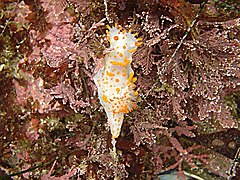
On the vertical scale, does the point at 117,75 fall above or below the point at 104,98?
above

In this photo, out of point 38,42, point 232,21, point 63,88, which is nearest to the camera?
point 232,21

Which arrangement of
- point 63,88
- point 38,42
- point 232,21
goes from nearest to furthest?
point 232,21
point 63,88
point 38,42

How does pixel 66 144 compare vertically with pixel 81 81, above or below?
below

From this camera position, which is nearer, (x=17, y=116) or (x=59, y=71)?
(x=59, y=71)

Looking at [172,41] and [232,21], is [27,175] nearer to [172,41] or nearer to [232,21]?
[172,41]

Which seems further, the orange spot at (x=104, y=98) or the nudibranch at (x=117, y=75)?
the orange spot at (x=104, y=98)

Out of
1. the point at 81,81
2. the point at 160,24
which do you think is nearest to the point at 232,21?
the point at 160,24

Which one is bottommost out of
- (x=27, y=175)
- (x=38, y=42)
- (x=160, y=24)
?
(x=27, y=175)

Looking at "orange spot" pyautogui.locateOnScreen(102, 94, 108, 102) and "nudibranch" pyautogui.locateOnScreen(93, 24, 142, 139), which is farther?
"orange spot" pyautogui.locateOnScreen(102, 94, 108, 102)
